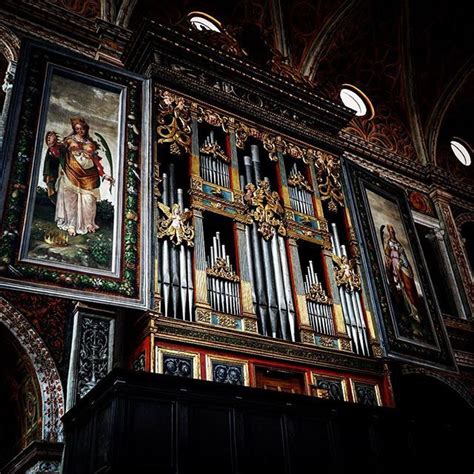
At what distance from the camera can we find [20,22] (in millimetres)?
11375

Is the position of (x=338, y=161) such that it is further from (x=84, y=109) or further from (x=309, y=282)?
(x=84, y=109)

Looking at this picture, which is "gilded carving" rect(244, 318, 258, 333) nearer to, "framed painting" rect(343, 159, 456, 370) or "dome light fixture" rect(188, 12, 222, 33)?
"framed painting" rect(343, 159, 456, 370)

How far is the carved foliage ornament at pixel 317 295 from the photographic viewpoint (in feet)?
33.2

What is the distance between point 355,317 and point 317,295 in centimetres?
81

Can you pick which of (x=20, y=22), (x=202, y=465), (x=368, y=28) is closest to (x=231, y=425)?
(x=202, y=465)

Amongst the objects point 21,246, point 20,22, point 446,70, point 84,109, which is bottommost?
point 21,246

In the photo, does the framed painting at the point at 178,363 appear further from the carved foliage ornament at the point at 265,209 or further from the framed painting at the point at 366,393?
the carved foliage ornament at the point at 265,209

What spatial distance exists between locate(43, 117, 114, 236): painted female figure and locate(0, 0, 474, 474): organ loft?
1.2 inches

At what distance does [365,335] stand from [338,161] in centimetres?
383

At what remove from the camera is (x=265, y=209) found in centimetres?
1063

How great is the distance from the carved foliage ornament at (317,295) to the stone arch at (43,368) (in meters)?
3.99

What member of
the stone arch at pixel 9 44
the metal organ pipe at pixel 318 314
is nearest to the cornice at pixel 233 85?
the stone arch at pixel 9 44

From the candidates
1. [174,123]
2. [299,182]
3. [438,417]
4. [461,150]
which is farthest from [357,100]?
[438,417]

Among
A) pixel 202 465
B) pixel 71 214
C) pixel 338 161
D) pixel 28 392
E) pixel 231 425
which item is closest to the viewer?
pixel 202 465
